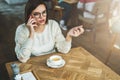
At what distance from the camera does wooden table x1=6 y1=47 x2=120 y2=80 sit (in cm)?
158

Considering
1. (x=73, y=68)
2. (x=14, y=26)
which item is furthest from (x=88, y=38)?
(x=73, y=68)

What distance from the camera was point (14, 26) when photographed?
187 inches

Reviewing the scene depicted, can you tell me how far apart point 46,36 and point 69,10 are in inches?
102

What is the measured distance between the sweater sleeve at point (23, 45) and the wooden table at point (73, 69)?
0.07 metres

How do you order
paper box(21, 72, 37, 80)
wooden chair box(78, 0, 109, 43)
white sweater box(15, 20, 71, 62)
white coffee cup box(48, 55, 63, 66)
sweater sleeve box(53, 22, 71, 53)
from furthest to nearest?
wooden chair box(78, 0, 109, 43) → sweater sleeve box(53, 22, 71, 53) → white sweater box(15, 20, 71, 62) → white coffee cup box(48, 55, 63, 66) → paper box(21, 72, 37, 80)

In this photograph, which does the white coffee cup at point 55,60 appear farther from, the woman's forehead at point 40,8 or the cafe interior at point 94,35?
the cafe interior at point 94,35

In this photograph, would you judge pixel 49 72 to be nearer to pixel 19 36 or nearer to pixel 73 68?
pixel 73 68

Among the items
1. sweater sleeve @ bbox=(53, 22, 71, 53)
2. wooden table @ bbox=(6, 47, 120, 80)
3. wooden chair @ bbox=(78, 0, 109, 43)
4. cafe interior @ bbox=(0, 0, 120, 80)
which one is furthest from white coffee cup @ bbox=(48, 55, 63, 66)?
wooden chair @ bbox=(78, 0, 109, 43)

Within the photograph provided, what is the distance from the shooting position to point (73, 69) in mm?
1691

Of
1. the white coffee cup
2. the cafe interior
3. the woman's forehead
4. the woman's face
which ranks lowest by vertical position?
the cafe interior

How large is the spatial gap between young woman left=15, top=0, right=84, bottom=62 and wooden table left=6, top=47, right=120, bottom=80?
0.12 metres

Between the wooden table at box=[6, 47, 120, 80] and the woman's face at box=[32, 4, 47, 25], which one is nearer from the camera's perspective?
the wooden table at box=[6, 47, 120, 80]

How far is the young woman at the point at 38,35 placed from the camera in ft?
6.07

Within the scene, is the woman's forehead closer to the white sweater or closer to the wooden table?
the white sweater
